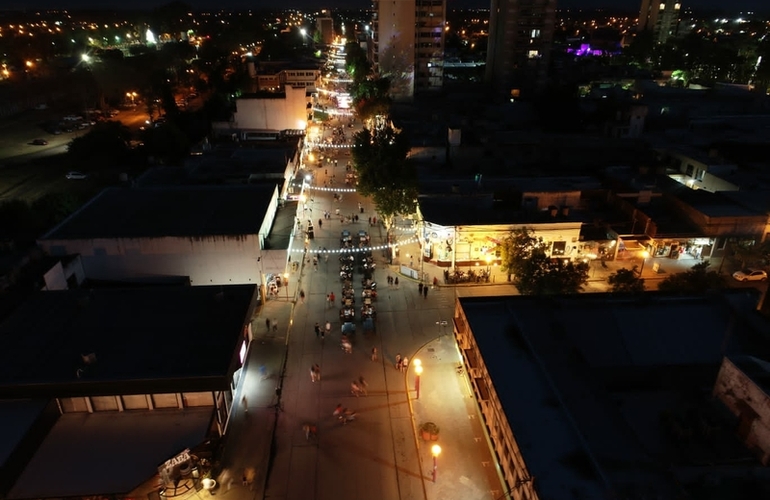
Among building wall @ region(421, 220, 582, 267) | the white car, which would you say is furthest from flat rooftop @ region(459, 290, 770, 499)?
building wall @ region(421, 220, 582, 267)

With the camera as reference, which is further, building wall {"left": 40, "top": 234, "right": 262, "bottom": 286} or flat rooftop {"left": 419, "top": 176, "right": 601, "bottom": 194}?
flat rooftop {"left": 419, "top": 176, "right": 601, "bottom": 194}

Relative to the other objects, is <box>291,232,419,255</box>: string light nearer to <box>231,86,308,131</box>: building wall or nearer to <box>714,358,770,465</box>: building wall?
<box>714,358,770,465</box>: building wall

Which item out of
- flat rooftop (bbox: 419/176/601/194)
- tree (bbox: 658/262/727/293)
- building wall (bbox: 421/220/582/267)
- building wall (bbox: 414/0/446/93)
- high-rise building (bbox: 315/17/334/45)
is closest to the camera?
tree (bbox: 658/262/727/293)

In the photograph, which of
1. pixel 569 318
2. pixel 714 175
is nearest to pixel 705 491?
pixel 569 318

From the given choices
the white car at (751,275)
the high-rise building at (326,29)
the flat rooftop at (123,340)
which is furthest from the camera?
the high-rise building at (326,29)

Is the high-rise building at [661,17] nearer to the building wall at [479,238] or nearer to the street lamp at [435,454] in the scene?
the building wall at [479,238]

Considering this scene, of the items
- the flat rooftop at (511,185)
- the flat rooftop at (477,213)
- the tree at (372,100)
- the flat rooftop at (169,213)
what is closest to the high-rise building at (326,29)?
the tree at (372,100)

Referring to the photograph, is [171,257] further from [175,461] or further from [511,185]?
[511,185]
